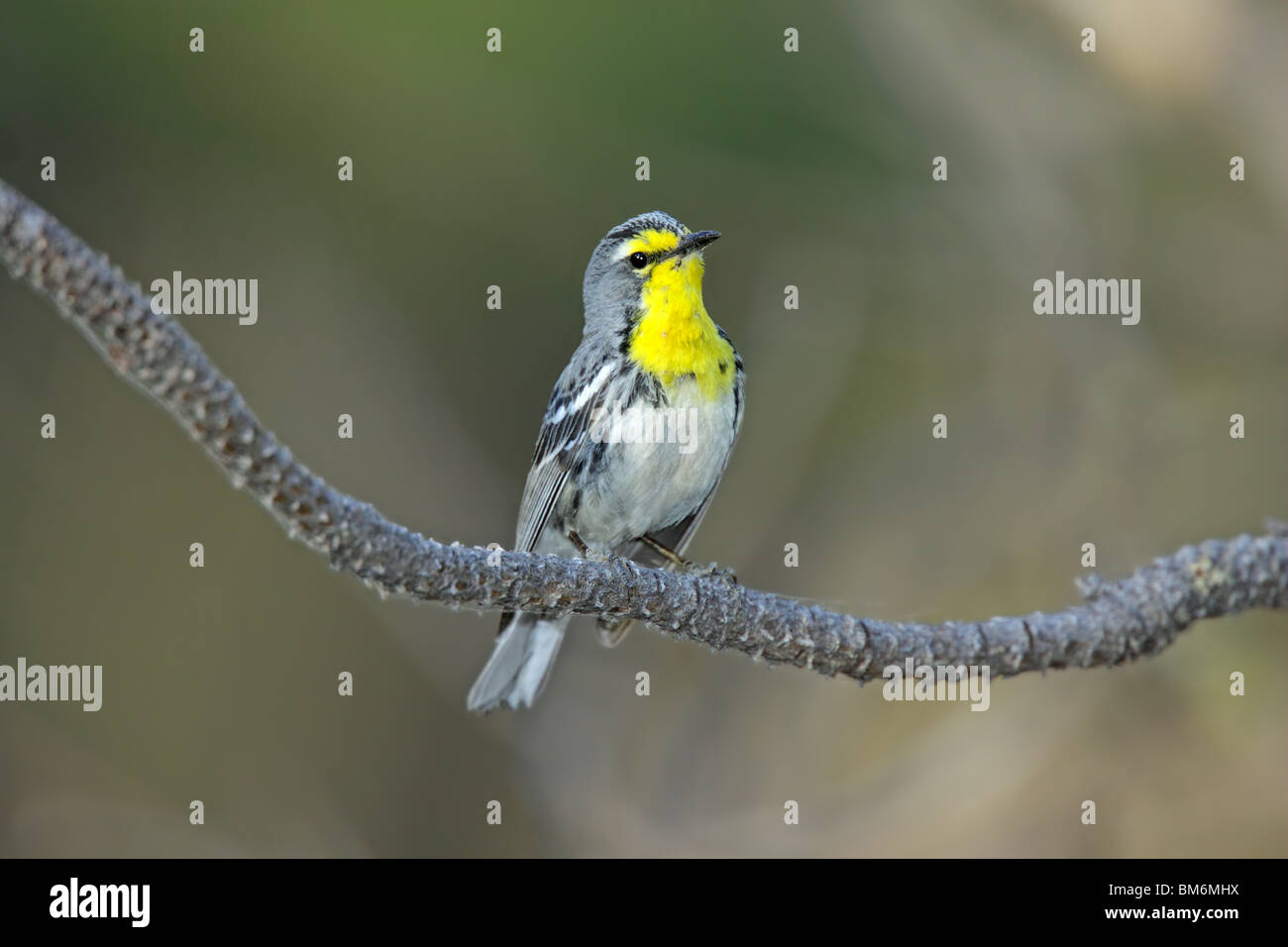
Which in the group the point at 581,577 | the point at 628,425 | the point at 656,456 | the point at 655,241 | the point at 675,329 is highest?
the point at 655,241

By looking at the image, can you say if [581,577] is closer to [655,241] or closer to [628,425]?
[628,425]

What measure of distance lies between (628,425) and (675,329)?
1.40ft

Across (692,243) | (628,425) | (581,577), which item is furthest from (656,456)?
(581,577)

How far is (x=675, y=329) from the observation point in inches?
171

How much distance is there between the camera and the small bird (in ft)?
14.0

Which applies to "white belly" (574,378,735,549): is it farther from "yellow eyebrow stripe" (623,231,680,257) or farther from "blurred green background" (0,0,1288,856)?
"blurred green background" (0,0,1288,856)

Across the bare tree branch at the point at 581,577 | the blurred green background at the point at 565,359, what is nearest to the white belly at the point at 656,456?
the bare tree branch at the point at 581,577

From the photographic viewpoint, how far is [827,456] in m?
5.93

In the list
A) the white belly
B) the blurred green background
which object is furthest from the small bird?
the blurred green background

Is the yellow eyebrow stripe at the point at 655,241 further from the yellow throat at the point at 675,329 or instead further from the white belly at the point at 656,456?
the white belly at the point at 656,456

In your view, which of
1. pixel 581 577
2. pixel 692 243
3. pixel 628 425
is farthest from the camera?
pixel 692 243

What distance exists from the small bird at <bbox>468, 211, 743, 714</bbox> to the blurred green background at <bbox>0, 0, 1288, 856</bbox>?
3.52 feet

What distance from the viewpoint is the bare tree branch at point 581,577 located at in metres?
1.74

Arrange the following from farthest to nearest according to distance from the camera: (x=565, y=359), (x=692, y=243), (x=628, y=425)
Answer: (x=565, y=359)
(x=692, y=243)
(x=628, y=425)
